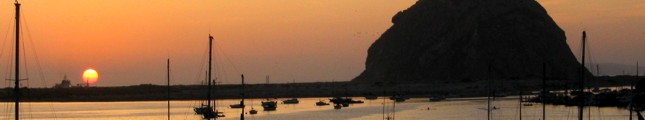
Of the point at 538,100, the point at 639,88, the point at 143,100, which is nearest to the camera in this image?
the point at 639,88

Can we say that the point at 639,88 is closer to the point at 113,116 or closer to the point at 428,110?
the point at 428,110

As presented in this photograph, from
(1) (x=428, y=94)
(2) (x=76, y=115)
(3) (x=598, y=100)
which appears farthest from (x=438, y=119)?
(1) (x=428, y=94)

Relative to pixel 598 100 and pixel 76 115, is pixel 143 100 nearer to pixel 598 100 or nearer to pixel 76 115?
pixel 76 115

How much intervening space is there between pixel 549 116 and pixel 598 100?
22913mm

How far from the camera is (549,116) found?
344 feet

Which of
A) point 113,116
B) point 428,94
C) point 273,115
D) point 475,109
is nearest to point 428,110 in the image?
point 475,109

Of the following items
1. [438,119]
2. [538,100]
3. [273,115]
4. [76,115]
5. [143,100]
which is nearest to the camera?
[438,119]

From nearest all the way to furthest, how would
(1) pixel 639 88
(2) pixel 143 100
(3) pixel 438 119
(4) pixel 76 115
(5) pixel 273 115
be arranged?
1. (1) pixel 639 88
2. (3) pixel 438 119
3. (5) pixel 273 115
4. (4) pixel 76 115
5. (2) pixel 143 100

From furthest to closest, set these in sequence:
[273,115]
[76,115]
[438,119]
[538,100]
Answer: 1. [538,100]
2. [76,115]
3. [273,115]
4. [438,119]

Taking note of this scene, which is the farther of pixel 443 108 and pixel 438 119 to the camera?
pixel 443 108

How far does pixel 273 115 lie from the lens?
12088 cm

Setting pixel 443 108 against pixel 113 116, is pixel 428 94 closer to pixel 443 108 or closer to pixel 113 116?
pixel 443 108

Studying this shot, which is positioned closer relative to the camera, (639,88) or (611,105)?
(639,88)

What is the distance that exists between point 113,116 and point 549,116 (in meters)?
47.2
